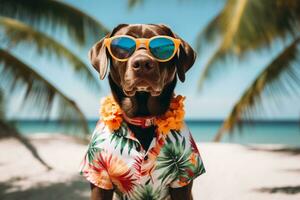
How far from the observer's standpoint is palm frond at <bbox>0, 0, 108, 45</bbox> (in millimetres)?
7144

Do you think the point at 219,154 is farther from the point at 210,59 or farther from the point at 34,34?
the point at 34,34

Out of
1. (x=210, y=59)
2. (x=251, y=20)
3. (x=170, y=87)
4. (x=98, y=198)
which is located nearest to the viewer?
(x=98, y=198)

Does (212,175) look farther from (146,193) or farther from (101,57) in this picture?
(101,57)

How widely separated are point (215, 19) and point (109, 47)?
7989 millimetres

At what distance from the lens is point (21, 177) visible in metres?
7.37

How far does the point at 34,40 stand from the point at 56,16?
58 cm

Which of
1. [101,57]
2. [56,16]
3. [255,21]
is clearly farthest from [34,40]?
[101,57]

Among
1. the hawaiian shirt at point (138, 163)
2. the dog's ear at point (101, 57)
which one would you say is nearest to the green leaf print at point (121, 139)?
the hawaiian shirt at point (138, 163)

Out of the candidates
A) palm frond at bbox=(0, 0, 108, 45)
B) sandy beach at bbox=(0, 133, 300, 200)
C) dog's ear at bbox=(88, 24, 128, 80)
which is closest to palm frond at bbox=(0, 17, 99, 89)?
palm frond at bbox=(0, 0, 108, 45)

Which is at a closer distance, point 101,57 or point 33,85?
point 101,57

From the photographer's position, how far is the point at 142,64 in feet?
9.11

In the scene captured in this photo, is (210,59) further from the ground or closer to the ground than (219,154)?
further from the ground

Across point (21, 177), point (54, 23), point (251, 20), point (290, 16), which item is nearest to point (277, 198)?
point (251, 20)

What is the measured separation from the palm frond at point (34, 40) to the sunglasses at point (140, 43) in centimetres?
489
